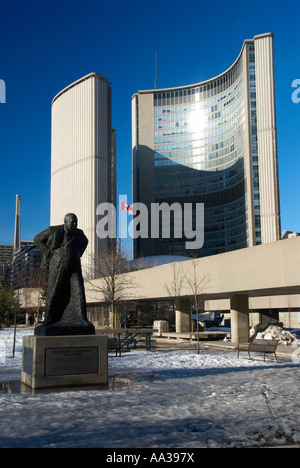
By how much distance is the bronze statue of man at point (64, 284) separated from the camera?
10.2 m

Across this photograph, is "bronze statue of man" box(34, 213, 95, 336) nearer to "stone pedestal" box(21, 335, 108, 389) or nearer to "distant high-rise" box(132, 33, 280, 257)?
"stone pedestal" box(21, 335, 108, 389)

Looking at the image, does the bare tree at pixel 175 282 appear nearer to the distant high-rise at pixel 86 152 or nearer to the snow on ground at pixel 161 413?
the snow on ground at pixel 161 413

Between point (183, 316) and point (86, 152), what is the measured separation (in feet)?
221

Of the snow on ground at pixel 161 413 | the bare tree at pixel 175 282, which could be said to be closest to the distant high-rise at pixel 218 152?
the bare tree at pixel 175 282

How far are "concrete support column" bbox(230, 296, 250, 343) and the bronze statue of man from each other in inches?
732

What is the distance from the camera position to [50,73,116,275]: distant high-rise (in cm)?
9456

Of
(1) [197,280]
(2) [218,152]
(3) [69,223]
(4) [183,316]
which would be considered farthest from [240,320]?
(2) [218,152]

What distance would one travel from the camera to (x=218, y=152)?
4776 inches

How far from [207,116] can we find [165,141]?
16.7m

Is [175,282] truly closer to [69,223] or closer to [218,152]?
[69,223]

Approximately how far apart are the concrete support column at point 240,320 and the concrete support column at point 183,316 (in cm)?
822

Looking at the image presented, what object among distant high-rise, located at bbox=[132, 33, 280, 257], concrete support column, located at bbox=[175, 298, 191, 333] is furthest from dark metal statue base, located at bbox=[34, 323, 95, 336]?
distant high-rise, located at bbox=[132, 33, 280, 257]

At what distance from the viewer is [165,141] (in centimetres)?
13712

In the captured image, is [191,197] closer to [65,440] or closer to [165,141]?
[165,141]
